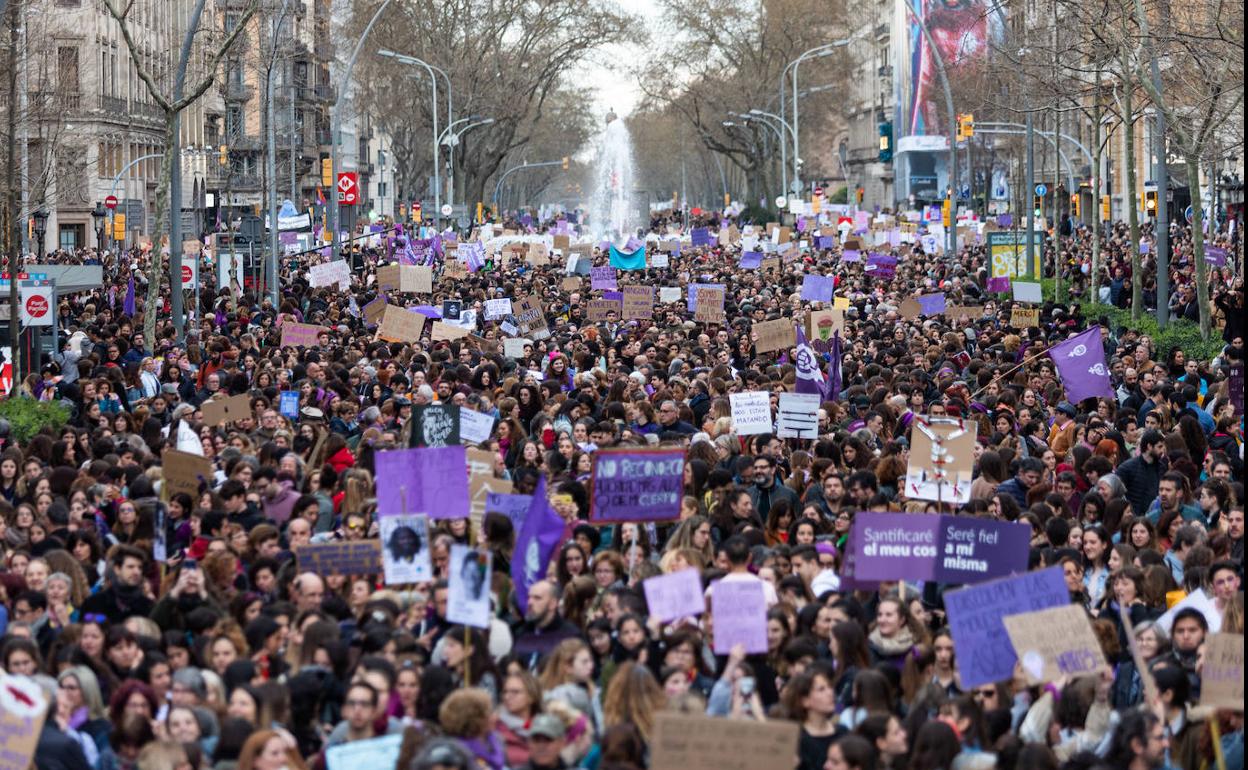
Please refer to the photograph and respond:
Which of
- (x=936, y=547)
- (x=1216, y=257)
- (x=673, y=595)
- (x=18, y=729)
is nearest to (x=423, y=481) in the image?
(x=673, y=595)

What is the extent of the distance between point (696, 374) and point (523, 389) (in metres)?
2.48

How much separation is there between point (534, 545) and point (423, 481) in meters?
0.63

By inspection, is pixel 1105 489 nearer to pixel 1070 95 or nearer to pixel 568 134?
pixel 1070 95

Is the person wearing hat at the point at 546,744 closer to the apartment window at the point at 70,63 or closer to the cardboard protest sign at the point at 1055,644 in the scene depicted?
the cardboard protest sign at the point at 1055,644

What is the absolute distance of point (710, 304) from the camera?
29062 mm

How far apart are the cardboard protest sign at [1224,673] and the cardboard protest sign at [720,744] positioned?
1855mm

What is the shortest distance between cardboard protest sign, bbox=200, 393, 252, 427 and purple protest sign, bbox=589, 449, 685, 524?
636cm

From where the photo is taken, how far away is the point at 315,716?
9102 mm

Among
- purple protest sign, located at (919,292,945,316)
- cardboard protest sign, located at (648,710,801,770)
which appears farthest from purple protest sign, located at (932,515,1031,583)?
purple protest sign, located at (919,292,945,316)

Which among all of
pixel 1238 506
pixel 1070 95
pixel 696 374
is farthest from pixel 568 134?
pixel 1238 506

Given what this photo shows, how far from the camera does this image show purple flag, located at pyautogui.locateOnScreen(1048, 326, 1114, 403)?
19141mm

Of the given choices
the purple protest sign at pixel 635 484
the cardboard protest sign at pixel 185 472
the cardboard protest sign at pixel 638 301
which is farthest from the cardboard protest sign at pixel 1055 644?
the cardboard protest sign at pixel 638 301

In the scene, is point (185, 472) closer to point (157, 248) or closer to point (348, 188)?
point (157, 248)

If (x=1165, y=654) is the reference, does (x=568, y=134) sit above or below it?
above
